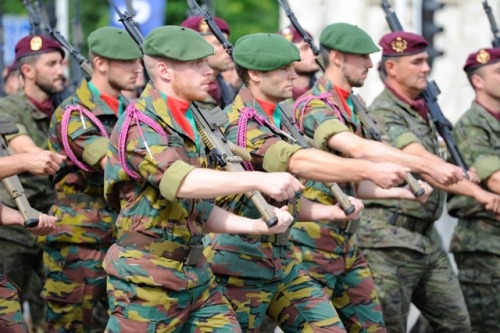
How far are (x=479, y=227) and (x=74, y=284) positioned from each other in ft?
10.4

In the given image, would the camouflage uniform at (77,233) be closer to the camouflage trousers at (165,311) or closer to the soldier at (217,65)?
the soldier at (217,65)

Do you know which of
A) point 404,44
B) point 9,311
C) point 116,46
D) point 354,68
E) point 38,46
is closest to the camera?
point 9,311

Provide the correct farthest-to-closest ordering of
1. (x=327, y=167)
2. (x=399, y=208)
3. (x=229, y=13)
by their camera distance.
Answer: (x=229, y=13) → (x=399, y=208) → (x=327, y=167)

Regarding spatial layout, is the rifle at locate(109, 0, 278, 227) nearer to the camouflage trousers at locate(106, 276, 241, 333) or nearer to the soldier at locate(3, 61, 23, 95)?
the camouflage trousers at locate(106, 276, 241, 333)

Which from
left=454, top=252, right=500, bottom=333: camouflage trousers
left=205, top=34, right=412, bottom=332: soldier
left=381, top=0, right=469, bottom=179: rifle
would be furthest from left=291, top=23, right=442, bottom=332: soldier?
left=454, top=252, right=500, bottom=333: camouflage trousers

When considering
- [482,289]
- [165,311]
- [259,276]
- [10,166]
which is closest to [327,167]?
[259,276]

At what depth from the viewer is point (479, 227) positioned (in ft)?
35.9

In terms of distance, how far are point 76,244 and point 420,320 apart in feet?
12.7

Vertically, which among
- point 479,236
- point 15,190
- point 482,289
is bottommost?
point 482,289

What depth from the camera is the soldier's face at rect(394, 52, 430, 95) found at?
1056 cm

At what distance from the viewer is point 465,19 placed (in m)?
31.0

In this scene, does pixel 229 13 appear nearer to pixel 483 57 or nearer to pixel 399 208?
pixel 483 57

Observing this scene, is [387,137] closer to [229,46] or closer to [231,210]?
[229,46]

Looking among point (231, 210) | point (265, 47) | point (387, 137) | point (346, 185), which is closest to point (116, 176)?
point (231, 210)
